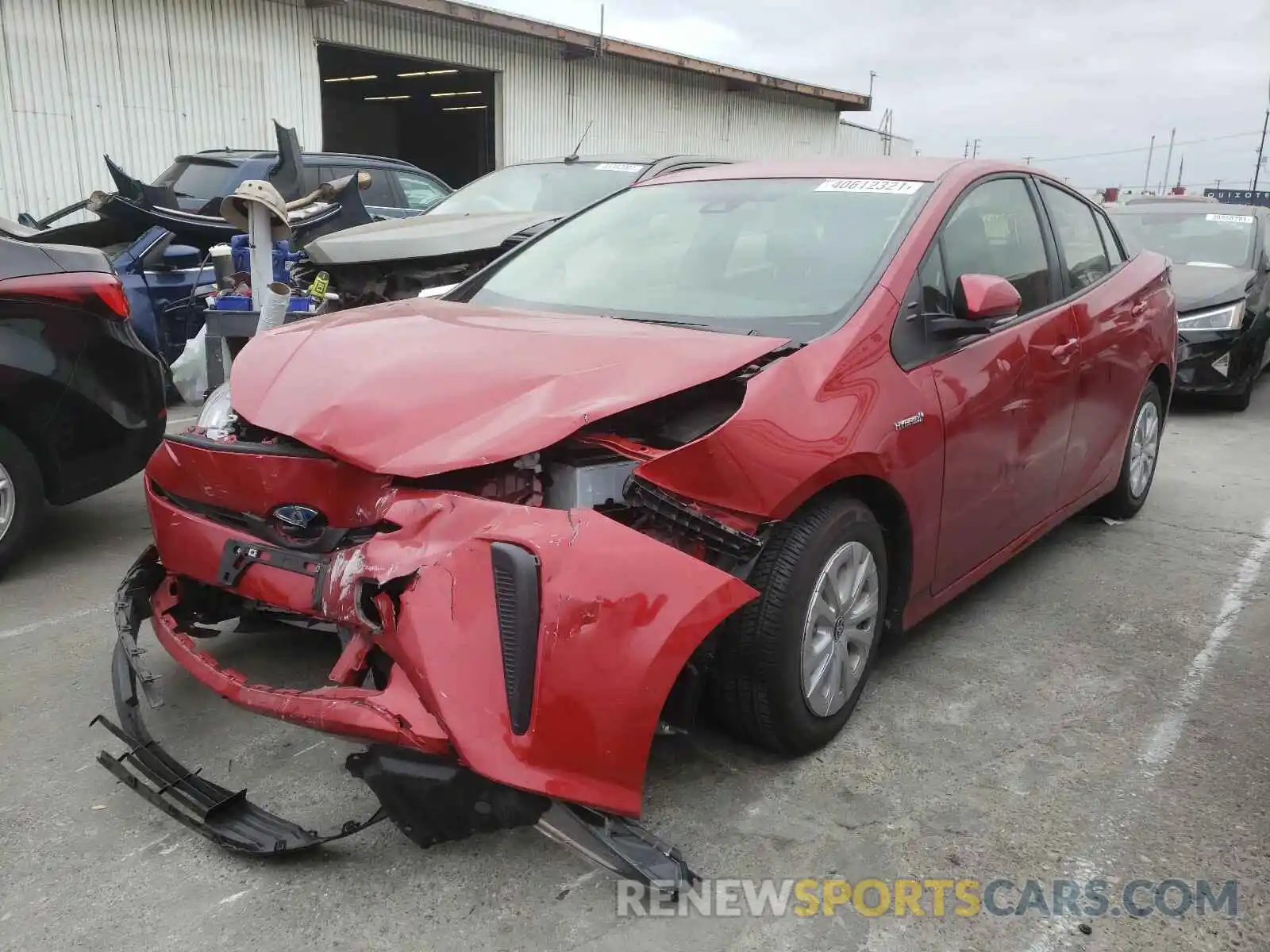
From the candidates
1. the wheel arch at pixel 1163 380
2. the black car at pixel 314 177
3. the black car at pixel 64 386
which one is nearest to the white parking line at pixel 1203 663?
the wheel arch at pixel 1163 380

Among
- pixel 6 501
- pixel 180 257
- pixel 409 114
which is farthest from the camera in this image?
pixel 409 114

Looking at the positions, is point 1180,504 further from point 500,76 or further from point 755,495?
point 500,76

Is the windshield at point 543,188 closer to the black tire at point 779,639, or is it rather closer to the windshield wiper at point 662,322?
the windshield wiper at point 662,322

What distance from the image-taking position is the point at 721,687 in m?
2.69

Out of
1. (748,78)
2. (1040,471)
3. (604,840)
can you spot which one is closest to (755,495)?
(604,840)

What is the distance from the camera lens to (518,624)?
83.9 inches

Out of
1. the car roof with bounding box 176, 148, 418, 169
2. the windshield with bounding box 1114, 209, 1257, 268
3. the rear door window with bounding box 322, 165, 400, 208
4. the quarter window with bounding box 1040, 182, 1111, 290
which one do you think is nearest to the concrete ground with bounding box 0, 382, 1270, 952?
the quarter window with bounding box 1040, 182, 1111, 290

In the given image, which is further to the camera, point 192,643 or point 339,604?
point 192,643

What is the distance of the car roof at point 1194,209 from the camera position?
31.2 feet

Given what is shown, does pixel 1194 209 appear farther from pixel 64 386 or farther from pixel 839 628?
pixel 64 386

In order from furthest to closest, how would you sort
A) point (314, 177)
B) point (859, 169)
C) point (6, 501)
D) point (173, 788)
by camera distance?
point (314, 177), point (6, 501), point (859, 169), point (173, 788)

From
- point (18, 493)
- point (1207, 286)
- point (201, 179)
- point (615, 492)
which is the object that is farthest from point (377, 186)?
point (615, 492)

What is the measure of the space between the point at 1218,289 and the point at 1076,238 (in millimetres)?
4636

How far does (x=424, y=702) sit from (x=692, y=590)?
0.61m
